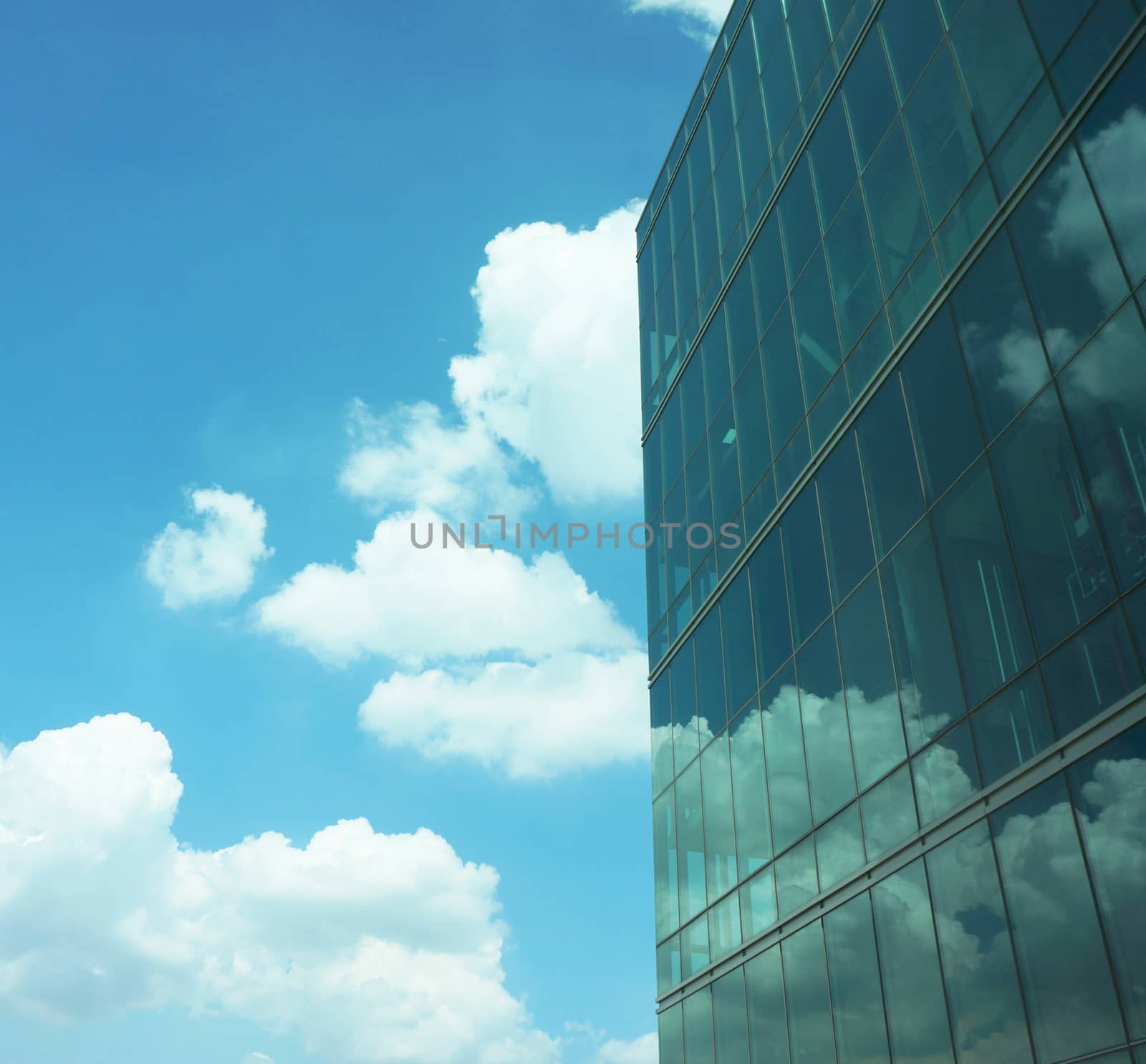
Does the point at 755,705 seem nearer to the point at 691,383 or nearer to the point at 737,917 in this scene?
the point at 737,917

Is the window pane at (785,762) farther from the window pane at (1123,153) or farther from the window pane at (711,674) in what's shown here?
the window pane at (1123,153)

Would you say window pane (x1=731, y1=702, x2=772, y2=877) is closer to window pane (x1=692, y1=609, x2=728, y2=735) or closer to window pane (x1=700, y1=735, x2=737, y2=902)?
window pane (x1=700, y1=735, x2=737, y2=902)

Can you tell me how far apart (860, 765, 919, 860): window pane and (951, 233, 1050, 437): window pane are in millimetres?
5621

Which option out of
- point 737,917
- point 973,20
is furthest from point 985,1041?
point 973,20

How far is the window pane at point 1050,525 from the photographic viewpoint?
13.3 m

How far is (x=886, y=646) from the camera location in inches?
698

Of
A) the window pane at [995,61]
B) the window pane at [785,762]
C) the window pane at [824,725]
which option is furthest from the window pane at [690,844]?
the window pane at [995,61]

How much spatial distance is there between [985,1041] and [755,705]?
31.4 feet

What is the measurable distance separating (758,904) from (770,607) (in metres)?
6.00

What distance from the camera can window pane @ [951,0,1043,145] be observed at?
16.2m

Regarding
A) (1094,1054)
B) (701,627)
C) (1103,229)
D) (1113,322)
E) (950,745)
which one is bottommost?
(1094,1054)

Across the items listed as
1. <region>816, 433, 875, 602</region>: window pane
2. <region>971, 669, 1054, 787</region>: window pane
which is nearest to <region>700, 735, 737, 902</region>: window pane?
<region>816, 433, 875, 602</region>: window pane

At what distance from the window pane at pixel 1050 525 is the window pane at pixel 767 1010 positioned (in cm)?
918

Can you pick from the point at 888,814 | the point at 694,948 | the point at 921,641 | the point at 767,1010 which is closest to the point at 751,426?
the point at 921,641
